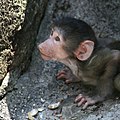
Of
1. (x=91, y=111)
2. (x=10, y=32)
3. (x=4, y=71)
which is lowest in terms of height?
(x=91, y=111)

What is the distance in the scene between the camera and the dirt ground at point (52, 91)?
4.00m

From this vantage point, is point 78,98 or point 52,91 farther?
point 52,91

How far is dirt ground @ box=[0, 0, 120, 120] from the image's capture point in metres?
4.00

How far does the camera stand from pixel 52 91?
172 inches

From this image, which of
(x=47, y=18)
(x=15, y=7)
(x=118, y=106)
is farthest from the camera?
(x=47, y=18)

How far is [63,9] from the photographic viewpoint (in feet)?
15.6

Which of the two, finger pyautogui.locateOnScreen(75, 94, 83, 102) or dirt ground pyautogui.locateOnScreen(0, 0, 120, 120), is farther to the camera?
finger pyautogui.locateOnScreen(75, 94, 83, 102)

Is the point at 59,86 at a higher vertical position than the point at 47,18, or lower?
lower

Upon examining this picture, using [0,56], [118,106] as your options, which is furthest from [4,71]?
[118,106]

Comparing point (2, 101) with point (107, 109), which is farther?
point (2, 101)

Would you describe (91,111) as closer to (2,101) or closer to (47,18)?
(2,101)

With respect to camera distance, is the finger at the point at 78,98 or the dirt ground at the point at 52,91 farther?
the finger at the point at 78,98

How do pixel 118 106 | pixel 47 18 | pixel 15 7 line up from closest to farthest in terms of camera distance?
pixel 118 106, pixel 15 7, pixel 47 18

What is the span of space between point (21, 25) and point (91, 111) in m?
0.94
